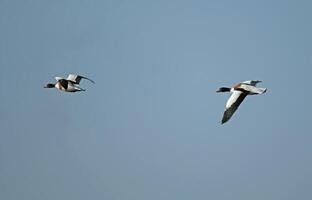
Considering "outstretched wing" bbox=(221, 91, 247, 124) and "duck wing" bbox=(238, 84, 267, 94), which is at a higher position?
"duck wing" bbox=(238, 84, 267, 94)

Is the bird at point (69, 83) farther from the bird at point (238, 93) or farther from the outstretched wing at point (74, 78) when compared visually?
the bird at point (238, 93)

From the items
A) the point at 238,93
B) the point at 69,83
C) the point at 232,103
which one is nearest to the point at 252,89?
the point at 238,93

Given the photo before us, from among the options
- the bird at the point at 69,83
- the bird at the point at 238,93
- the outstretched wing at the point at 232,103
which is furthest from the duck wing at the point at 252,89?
the bird at the point at 69,83

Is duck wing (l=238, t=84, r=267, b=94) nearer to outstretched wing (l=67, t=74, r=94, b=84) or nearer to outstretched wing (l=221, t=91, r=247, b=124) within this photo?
outstretched wing (l=221, t=91, r=247, b=124)

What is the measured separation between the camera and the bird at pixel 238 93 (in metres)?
63.4

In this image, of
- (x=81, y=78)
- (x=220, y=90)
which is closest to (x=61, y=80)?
(x=81, y=78)

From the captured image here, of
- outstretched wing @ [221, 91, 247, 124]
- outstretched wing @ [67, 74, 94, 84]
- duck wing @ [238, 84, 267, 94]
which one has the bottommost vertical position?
outstretched wing @ [221, 91, 247, 124]

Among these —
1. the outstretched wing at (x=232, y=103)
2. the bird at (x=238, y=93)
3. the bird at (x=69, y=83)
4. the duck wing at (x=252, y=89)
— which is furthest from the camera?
the bird at (x=69, y=83)

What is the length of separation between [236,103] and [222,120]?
2.72 metres

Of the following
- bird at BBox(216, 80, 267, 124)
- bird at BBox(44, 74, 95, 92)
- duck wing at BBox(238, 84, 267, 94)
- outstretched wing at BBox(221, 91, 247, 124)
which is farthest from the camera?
bird at BBox(44, 74, 95, 92)

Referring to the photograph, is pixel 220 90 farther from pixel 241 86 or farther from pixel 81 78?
pixel 81 78

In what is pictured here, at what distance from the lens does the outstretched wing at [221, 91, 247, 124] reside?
63625 millimetres

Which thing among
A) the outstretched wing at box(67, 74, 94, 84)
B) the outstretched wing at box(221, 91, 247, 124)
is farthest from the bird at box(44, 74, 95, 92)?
the outstretched wing at box(221, 91, 247, 124)

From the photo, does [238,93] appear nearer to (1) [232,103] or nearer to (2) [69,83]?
(1) [232,103]
